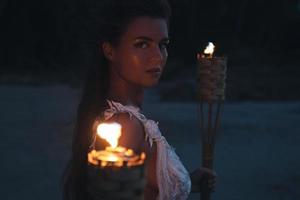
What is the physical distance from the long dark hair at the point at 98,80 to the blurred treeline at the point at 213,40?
48.3 ft

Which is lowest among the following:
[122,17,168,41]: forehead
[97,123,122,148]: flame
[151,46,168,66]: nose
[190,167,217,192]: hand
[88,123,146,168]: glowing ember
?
[190,167,217,192]: hand

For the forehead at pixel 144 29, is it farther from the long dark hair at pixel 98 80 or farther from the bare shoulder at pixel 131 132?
the bare shoulder at pixel 131 132

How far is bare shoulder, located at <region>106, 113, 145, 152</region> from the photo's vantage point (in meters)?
1.38

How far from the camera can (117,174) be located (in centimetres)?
93

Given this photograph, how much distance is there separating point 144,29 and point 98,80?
0.23 metres

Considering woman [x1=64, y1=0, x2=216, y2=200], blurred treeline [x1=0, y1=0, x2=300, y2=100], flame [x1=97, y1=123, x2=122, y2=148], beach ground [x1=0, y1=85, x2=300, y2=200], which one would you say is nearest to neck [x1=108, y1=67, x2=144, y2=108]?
woman [x1=64, y1=0, x2=216, y2=200]

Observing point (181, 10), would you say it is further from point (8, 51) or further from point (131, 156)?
point (131, 156)

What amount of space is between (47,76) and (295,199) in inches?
630

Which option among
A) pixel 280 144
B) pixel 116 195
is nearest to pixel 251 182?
pixel 280 144

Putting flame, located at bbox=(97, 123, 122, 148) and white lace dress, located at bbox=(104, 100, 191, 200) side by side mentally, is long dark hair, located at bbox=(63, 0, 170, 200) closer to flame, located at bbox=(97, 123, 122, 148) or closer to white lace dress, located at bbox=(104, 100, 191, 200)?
white lace dress, located at bbox=(104, 100, 191, 200)

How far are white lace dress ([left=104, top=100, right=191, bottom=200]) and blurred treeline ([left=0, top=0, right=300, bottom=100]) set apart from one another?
14576 millimetres

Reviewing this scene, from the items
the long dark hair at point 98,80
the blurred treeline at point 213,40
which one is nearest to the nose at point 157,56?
the long dark hair at point 98,80

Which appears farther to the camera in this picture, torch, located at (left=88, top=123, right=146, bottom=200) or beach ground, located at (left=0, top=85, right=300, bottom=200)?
beach ground, located at (left=0, top=85, right=300, bottom=200)

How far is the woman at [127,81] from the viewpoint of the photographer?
63.4 inches
